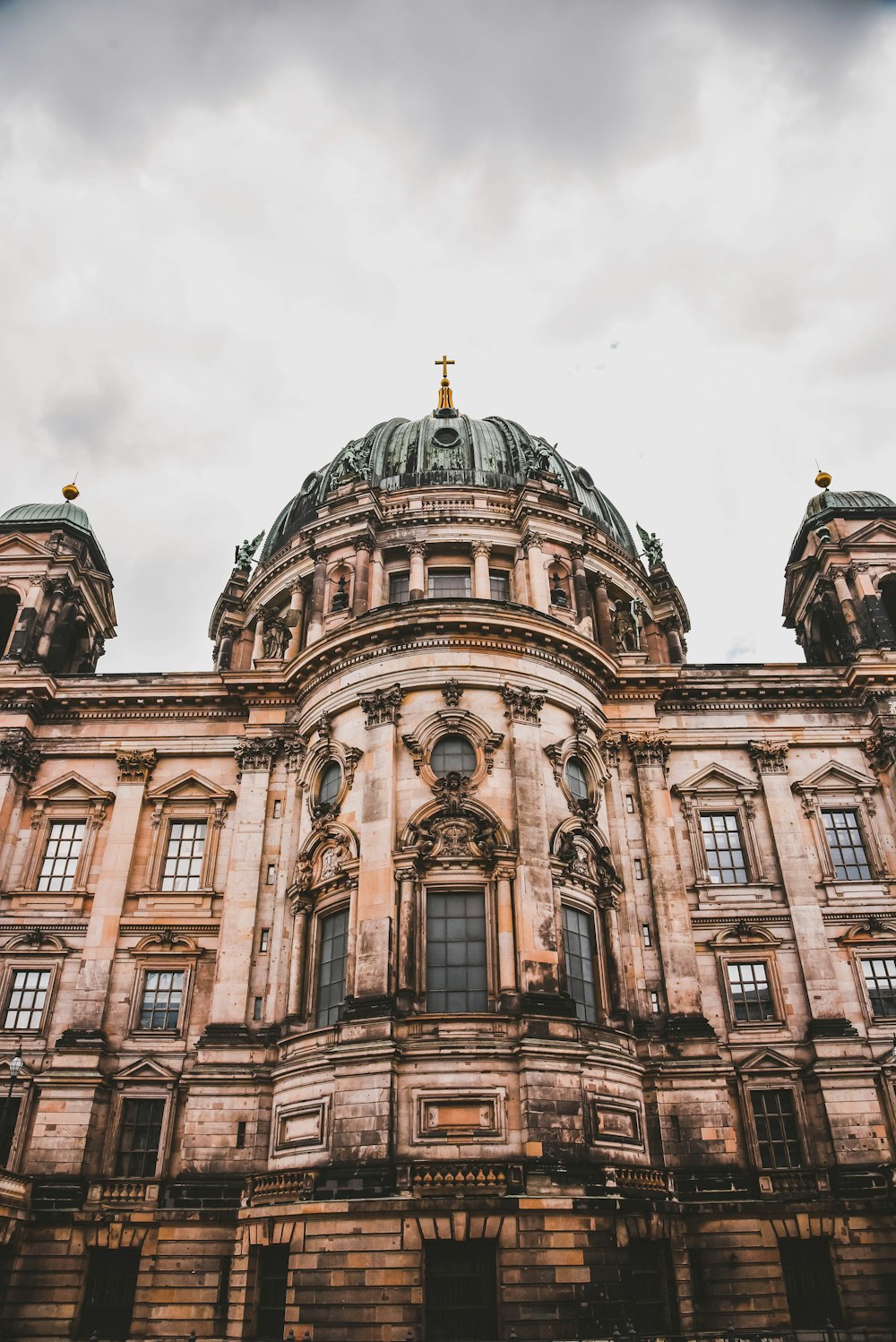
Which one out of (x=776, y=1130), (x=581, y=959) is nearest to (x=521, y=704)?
(x=581, y=959)

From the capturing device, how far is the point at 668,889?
28844mm

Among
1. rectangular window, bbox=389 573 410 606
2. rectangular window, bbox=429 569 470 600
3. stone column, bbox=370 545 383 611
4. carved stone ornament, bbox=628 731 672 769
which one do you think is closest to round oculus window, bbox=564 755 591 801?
carved stone ornament, bbox=628 731 672 769

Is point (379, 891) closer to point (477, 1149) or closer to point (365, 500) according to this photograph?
point (477, 1149)

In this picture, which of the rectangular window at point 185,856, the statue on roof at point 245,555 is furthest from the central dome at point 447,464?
the rectangular window at point 185,856

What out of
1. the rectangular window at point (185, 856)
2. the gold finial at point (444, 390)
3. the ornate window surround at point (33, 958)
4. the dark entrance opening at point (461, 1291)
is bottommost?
the dark entrance opening at point (461, 1291)

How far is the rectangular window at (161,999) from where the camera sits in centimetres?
2784

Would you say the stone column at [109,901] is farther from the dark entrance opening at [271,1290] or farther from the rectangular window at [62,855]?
the dark entrance opening at [271,1290]

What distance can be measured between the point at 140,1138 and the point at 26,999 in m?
5.37

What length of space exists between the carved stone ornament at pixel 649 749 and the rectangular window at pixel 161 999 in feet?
50.8

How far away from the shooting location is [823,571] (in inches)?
1414

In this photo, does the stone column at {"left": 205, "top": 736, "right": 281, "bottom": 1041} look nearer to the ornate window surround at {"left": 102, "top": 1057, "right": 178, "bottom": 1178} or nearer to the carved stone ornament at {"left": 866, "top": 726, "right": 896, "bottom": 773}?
the ornate window surround at {"left": 102, "top": 1057, "right": 178, "bottom": 1178}

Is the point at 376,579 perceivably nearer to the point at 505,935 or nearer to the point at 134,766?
the point at 134,766

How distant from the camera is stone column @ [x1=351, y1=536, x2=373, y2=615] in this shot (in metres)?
32.8

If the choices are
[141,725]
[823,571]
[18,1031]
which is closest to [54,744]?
[141,725]
